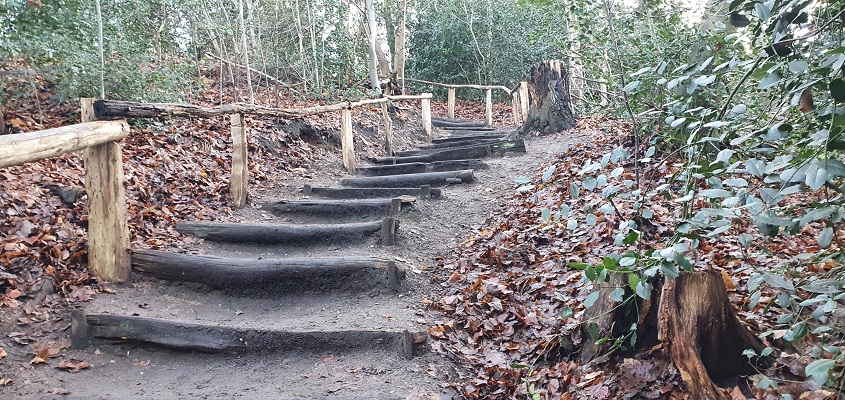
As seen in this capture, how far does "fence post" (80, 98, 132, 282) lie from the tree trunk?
7.73 meters

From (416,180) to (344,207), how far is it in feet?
5.11

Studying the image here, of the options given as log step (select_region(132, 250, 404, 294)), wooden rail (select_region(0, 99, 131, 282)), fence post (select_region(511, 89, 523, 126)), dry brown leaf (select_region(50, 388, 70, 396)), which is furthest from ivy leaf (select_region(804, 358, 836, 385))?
Answer: fence post (select_region(511, 89, 523, 126))

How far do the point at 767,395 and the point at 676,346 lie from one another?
0.39m

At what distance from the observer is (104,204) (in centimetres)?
412

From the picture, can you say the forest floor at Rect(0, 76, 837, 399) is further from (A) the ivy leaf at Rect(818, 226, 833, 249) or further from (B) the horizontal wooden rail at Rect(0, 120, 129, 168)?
(B) the horizontal wooden rail at Rect(0, 120, 129, 168)

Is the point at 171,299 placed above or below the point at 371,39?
below

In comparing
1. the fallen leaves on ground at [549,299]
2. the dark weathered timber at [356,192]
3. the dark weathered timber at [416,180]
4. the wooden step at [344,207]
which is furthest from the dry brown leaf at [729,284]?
the dark weathered timber at [416,180]

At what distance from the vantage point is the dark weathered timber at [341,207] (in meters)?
5.77

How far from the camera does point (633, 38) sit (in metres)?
6.65

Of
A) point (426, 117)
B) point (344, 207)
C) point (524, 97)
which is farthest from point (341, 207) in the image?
point (524, 97)

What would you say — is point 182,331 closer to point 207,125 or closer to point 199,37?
point 207,125

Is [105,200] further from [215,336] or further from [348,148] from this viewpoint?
[348,148]

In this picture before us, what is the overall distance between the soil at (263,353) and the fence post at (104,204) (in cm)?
21

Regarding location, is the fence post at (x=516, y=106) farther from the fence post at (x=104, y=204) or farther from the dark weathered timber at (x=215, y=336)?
the dark weathered timber at (x=215, y=336)
